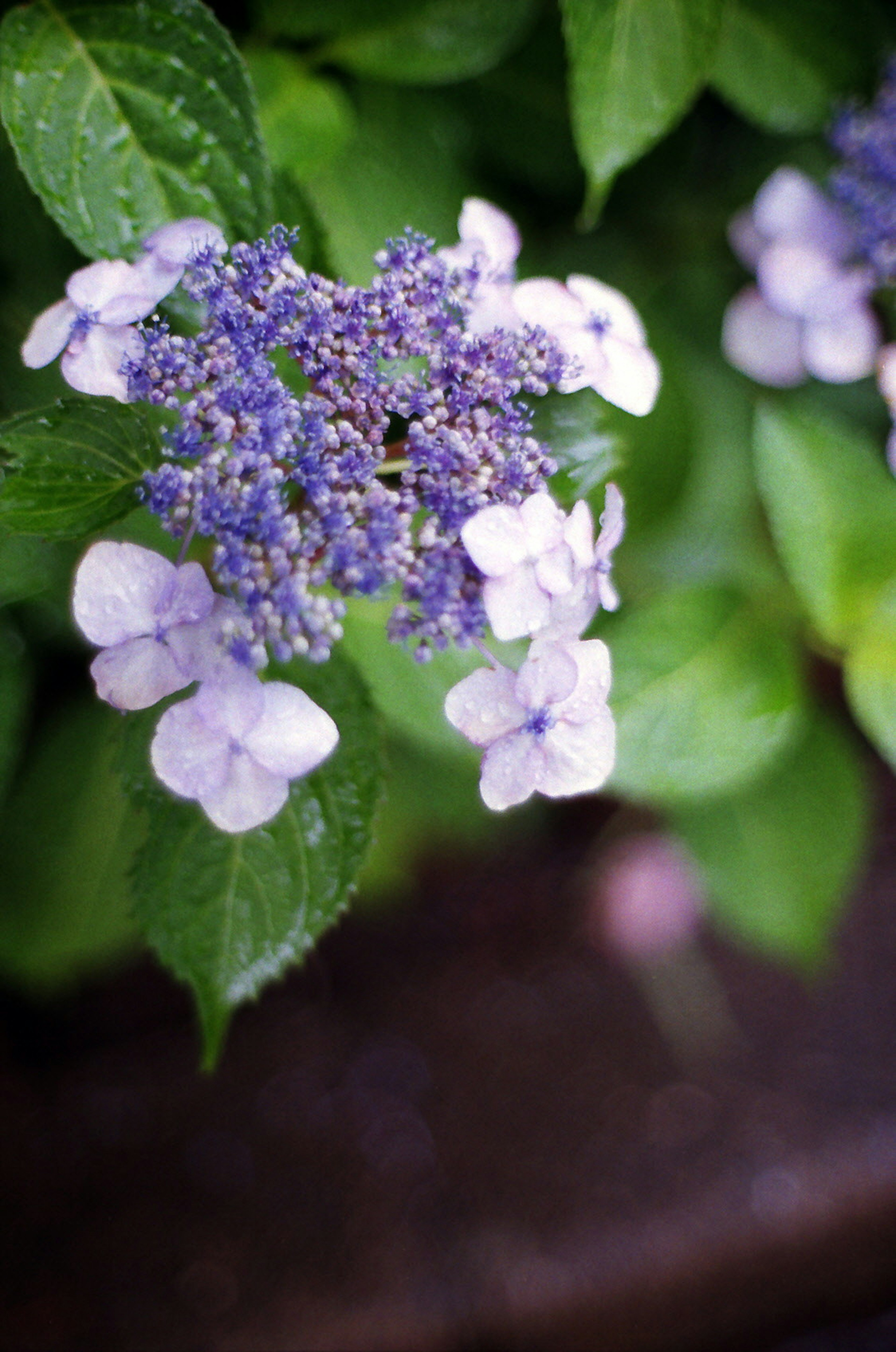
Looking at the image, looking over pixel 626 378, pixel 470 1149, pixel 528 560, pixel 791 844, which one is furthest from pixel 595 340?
pixel 470 1149

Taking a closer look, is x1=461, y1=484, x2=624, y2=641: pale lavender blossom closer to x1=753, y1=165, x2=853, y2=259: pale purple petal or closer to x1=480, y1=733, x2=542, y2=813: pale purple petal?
x1=480, y1=733, x2=542, y2=813: pale purple petal

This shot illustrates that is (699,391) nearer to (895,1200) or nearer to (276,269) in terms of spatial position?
(276,269)

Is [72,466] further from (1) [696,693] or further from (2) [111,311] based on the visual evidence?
(1) [696,693]

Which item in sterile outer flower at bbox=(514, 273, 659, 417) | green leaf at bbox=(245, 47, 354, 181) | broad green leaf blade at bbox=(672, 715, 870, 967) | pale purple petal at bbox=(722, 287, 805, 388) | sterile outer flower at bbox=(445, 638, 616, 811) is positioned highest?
green leaf at bbox=(245, 47, 354, 181)

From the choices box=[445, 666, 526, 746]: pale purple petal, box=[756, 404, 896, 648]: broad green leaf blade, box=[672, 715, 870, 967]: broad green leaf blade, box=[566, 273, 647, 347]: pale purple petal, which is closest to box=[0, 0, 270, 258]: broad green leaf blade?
box=[566, 273, 647, 347]: pale purple petal

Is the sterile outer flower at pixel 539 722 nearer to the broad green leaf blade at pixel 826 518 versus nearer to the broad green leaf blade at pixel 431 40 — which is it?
the broad green leaf blade at pixel 826 518

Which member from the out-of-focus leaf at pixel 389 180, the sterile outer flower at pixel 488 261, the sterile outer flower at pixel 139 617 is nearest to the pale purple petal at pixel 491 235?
the sterile outer flower at pixel 488 261
